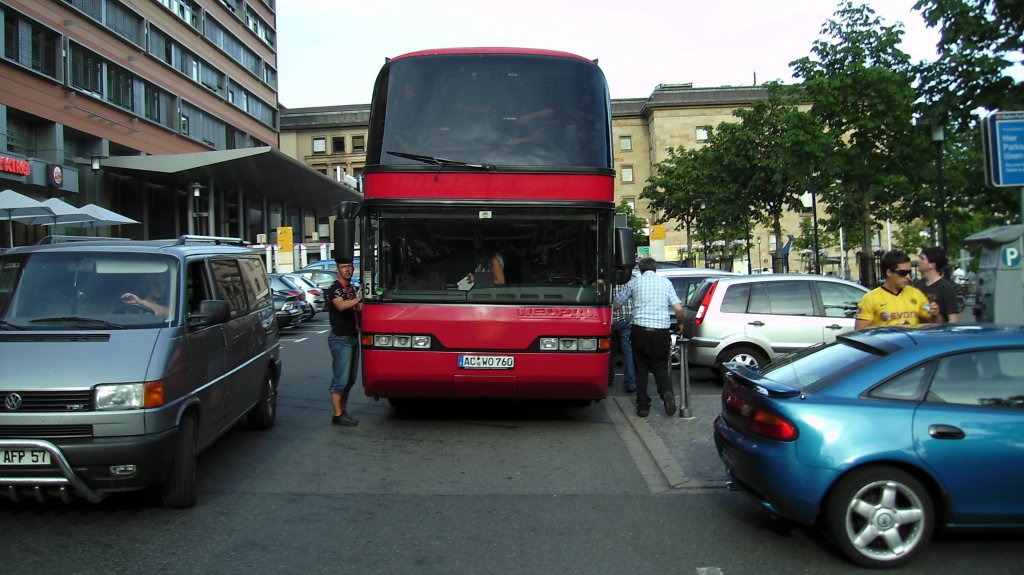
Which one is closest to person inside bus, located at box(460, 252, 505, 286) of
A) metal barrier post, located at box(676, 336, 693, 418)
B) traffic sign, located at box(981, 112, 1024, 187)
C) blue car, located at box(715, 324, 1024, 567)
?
metal barrier post, located at box(676, 336, 693, 418)

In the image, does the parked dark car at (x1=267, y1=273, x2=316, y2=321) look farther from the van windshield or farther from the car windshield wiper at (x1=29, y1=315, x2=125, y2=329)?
the car windshield wiper at (x1=29, y1=315, x2=125, y2=329)

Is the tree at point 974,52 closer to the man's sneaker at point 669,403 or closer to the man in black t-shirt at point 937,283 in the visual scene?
the man in black t-shirt at point 937,283

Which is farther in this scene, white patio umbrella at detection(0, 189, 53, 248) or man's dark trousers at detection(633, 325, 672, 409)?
white patio umbrella at detection(0, 189, 53, 248)

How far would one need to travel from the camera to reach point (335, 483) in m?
6.93

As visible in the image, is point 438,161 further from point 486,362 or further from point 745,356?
point 745,356

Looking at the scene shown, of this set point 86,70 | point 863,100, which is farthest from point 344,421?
point 86,70

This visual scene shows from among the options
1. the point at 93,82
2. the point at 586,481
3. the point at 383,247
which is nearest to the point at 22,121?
the point at 93,82

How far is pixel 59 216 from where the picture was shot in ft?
61.5

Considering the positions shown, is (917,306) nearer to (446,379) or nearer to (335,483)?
(446,379)

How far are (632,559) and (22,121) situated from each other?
3229 centimetres

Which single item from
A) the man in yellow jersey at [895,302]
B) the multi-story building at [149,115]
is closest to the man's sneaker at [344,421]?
the man in yellow jersey at [895,302]

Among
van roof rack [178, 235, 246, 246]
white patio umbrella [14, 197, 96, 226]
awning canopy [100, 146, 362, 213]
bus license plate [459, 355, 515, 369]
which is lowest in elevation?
bus license plate [459, 355, 515, 369]

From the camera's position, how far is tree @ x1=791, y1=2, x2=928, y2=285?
1894 cm

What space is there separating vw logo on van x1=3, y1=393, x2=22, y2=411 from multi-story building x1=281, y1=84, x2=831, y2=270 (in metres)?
66.4
